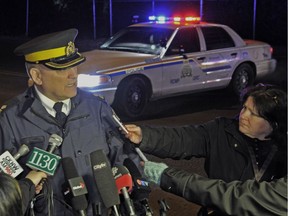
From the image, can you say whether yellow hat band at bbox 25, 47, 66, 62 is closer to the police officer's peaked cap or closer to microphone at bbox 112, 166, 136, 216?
the police officer's peaked cap

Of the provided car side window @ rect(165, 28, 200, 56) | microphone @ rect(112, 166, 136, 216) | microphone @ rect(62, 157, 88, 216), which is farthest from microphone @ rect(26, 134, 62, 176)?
car side window @ rect(165, 28, 200, 56)

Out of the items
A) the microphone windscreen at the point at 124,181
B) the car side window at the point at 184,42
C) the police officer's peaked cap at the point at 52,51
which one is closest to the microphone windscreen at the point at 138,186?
the microphone windscreen at the point at 124,181

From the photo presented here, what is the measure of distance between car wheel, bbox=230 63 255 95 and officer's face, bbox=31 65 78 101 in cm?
831

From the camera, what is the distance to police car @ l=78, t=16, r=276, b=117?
873cm

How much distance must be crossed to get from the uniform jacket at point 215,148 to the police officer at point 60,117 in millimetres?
280

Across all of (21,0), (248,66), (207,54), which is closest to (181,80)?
(207,54)

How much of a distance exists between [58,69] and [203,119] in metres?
6.50

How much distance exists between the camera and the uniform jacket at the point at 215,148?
113 inches

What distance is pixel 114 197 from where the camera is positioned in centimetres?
219

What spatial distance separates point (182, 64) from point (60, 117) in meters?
6.76

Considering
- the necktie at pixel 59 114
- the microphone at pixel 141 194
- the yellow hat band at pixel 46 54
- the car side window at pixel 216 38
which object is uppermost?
the yellow hat band at pixel 46 54

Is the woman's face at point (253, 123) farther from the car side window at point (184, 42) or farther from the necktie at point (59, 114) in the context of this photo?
the car side window at point (184, 42)

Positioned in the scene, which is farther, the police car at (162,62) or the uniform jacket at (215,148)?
the police car at (162,62)

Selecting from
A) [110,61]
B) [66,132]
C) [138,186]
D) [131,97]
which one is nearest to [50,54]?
[66,132]
